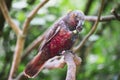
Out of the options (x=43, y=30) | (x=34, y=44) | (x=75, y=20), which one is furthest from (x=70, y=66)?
(x=43, y=30)

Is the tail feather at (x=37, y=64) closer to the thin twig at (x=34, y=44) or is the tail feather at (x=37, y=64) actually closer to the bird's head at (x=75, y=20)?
the bird's head at (x=75, y=20)

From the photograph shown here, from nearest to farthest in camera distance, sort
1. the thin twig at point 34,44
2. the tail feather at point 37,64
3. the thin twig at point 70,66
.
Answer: the thin twig at point 70,66 → the tail feather at point 37,64 → the thin twig at point 34,44

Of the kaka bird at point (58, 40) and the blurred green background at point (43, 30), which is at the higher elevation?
the kaka bird at point (58, 40)

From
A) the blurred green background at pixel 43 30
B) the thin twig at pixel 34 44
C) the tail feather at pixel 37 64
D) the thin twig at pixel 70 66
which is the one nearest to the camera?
the thin twig at pixel 70 66

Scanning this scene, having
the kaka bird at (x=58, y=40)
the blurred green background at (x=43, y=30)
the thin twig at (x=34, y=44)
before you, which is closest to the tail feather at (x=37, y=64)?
the kaka bird at (x=58, y=40)

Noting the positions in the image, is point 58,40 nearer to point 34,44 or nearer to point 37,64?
point 37,64

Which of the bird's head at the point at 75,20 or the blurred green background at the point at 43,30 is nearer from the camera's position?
the bird's head at the point at 75,20

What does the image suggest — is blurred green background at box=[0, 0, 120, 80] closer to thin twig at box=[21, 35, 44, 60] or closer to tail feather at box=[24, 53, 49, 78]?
thin twig at box=[21, 35, 44, 60]

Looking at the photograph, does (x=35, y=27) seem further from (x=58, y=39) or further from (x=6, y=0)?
(x=58, y=39)
